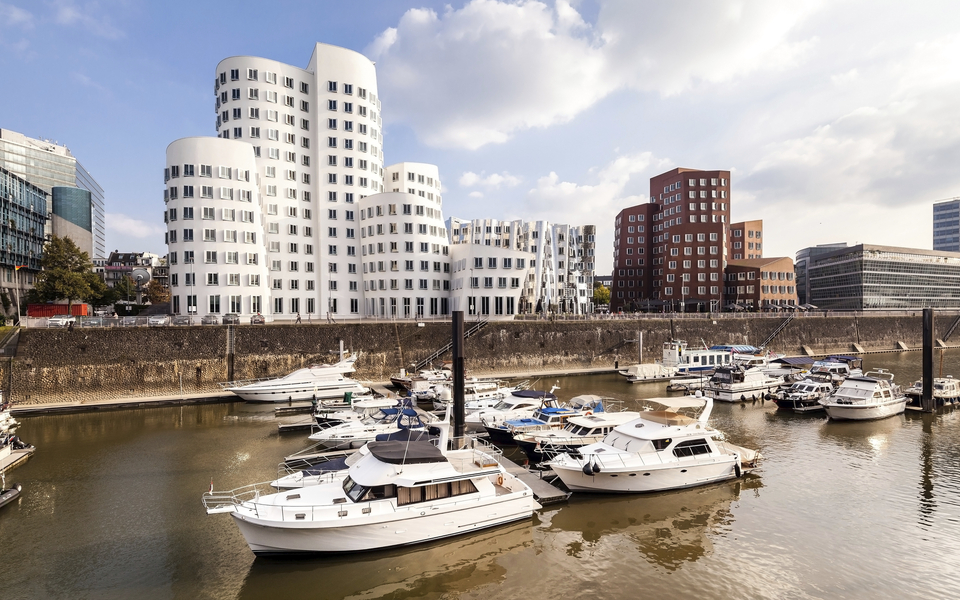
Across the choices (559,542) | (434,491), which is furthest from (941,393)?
(434,491)

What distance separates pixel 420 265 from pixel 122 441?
4861 cm

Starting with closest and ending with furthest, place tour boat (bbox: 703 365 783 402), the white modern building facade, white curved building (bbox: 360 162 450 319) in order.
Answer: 1. tour boat (bbox: 703 365 783 402)
2. the white modern building facade
3. white curved building (bbox: 360 162 450 319)

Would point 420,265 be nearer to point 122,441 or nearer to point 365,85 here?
point 365,85

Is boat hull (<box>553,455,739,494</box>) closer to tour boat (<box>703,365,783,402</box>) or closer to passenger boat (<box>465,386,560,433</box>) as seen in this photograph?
passenger boat (<box>465,386,560,433</box>)

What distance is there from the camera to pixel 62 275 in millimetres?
59156

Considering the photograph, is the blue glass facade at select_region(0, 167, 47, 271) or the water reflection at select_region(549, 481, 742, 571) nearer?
the water reflection at select_region(549, 481, 742, 571)

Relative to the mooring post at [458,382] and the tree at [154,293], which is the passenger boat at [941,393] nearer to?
the mooring post at [458,382]

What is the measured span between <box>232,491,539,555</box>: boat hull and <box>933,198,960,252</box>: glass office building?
260 m

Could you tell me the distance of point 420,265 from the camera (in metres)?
76.2

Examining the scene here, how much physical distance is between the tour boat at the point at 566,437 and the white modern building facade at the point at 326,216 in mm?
44322

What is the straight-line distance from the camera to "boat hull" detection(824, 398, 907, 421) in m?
36.3

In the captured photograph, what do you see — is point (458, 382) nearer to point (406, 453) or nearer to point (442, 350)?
point (406, 453)

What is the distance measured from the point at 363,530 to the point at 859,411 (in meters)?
38.6

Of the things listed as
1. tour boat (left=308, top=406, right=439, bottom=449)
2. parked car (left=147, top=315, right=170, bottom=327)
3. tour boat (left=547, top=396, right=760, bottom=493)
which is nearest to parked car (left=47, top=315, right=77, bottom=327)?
parked car (left=147, top=315, right=170, bottom=327)
